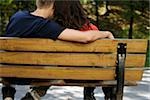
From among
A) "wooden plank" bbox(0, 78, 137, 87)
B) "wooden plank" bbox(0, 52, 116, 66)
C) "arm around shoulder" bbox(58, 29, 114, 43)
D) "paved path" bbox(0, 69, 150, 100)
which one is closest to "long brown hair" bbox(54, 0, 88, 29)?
"arm around shoulder" bbox(58, 29, 114, 43)

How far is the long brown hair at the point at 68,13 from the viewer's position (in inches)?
151

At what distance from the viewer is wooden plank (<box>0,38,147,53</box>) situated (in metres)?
3.69

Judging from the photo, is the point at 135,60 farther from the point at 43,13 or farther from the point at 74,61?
the point at 43,13

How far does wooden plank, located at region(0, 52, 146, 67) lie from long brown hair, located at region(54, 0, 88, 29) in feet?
0.95

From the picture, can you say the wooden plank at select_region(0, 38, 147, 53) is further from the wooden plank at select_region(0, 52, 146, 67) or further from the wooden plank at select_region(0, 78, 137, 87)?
the wooden plank at select_region(0, 78, 137, 87)

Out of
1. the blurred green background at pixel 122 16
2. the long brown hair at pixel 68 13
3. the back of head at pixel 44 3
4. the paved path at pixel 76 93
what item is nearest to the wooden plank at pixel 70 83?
the long brown hair at pixel 68 13

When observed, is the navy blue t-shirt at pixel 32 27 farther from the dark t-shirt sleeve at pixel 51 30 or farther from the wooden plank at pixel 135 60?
the wooden plank at pixel 135 60

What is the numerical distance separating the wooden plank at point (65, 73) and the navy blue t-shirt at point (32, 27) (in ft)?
0.88

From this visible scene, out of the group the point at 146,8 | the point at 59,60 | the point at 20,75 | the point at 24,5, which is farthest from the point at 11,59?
the point at 146,8

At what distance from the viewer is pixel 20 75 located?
12.5 ft

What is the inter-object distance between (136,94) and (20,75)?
9.39 ft

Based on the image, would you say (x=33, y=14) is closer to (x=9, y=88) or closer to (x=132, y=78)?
(x=9, y=88)

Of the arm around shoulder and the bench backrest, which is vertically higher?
the arm around shoulder

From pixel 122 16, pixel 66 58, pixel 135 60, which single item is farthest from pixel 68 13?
pixel 122 16
